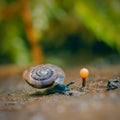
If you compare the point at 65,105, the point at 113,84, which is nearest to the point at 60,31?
the point at 113,84

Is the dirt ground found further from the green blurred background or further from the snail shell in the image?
the green blurred background

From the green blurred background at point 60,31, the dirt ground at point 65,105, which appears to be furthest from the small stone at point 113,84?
the green blurred background at point 60,31

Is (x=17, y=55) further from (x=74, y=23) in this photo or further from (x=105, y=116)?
(x=105, y=116)

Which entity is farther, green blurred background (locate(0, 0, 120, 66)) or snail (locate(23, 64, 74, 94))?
green blurred background (locate(0, 0, 120, 66))

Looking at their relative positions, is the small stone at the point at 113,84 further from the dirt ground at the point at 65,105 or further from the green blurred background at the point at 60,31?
the green blurred background at the point at 60,31

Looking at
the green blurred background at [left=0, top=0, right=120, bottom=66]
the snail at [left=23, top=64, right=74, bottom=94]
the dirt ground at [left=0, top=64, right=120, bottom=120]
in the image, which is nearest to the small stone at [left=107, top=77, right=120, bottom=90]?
the dirt ground at [left=0, top=64, right=120, bottom=120]

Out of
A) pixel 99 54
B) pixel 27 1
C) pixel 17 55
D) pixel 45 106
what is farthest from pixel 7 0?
pixel 45 106

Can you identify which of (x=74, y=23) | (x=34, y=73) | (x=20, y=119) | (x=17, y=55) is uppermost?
(x=74, y=23)

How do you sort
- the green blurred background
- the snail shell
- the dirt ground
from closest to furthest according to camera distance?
the dirt ground, the snail shell, the green blurred background
